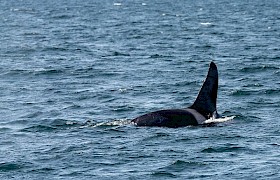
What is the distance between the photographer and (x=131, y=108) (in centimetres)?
3534

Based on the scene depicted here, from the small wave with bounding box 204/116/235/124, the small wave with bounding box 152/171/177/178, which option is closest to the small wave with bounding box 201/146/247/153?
the small wave with bounding box 152/171/177/178

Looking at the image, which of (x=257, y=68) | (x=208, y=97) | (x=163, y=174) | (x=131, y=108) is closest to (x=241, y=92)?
(x=131, y=108)

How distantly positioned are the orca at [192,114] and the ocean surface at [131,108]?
461 millimetres

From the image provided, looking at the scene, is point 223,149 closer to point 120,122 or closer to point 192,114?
point 192,114

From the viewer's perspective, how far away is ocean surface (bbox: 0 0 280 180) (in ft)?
82.6

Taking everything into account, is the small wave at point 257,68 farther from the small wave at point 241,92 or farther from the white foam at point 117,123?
the white foam at point 117,123

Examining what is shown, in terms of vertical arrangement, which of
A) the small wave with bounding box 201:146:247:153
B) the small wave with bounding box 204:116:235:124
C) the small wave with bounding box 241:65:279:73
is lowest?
the small wave with bounding box 241:65:279:73

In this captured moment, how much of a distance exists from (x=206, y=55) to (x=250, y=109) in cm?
2360

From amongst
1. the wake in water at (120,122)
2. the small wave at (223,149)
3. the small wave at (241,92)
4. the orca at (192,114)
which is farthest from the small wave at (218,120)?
the small wave at (241,92)

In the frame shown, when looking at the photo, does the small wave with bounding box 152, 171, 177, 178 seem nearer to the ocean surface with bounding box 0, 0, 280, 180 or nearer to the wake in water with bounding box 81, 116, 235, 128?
the ocean surface with bounding box 0, 0, 280, 180

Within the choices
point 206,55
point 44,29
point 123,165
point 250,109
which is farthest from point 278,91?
point 44,29

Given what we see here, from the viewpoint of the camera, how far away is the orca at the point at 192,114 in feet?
101

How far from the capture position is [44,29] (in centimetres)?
9188

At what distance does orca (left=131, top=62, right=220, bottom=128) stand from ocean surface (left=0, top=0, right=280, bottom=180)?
18.2 inches
